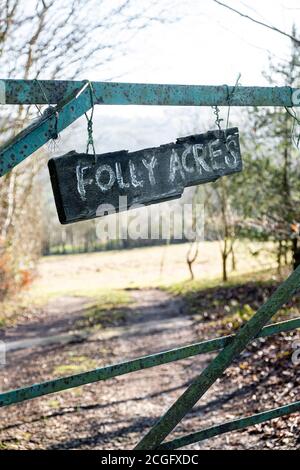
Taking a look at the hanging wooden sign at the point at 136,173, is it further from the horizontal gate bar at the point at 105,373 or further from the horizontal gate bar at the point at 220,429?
the horizontal gate bar at the point at 220,429

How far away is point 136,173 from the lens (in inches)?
102

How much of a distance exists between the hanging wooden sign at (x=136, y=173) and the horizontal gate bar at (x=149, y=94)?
19 cm

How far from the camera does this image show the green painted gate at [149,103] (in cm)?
232

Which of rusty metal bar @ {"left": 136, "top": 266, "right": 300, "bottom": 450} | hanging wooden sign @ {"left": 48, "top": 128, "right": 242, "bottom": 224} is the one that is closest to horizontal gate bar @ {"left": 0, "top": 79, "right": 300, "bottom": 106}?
hanging wooden sign @ {"left": 48, "top": 128, "right": 242, "bottom": 224}

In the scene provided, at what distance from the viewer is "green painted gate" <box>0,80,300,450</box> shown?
7.61 ft

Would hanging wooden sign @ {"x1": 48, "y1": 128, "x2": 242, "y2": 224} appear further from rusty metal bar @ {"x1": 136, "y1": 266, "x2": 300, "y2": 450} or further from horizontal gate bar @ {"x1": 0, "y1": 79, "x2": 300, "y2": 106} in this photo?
rusty metal bar @ {"x1": 136, "y1": 266, "x2": 300, "y2": 450}

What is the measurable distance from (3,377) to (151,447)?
248 inches

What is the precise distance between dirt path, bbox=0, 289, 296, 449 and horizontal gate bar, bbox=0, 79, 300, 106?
339cm

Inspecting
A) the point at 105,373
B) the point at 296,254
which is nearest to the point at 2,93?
the point at 105,373

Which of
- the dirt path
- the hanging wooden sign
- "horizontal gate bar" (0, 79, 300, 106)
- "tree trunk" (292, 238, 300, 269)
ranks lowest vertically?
the dirt path

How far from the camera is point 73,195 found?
7.90 feet

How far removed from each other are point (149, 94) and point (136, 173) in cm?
39

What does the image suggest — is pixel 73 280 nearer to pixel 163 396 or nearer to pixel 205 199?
pixel 205 199
